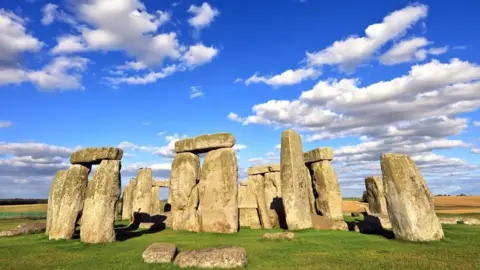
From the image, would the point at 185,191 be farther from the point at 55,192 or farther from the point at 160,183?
the point at 160,183

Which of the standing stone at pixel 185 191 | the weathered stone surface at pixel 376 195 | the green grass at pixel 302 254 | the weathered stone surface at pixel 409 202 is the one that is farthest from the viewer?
the weathered stone surface at pixel 376 195

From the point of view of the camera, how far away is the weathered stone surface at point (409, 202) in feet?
34.4

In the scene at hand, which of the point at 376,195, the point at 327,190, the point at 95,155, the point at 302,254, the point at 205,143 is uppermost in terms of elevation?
the point at 205,143

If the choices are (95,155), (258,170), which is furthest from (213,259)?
(258,170)

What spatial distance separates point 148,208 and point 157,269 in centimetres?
1708

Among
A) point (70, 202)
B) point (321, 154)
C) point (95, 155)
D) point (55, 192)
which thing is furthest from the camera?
point (321, 154)

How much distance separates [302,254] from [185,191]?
877 centimetres

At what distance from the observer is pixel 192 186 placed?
54.5 ft

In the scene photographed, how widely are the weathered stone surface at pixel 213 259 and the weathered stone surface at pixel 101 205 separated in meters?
5.16

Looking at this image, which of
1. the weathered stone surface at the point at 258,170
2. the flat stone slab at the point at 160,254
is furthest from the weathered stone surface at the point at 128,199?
the flat stone slab at the point at 160,254

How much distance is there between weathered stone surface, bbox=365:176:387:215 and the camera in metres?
19.9

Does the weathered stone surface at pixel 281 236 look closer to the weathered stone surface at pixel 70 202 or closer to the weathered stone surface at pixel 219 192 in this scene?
the weathered stone surface at pixel 219 192

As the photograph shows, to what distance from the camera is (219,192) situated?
15.1 m

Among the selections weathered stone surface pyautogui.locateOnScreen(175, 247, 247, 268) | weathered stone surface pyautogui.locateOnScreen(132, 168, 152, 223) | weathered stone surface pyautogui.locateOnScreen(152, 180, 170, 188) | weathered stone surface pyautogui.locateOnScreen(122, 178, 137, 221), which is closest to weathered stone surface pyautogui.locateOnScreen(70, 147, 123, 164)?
weathered stone surface pyautogui.locateOnScreen(175, 247, 247, 268)
